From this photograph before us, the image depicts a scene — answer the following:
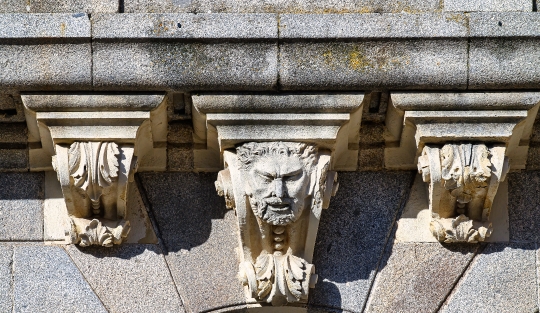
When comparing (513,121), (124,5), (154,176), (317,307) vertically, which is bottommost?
(317,307)

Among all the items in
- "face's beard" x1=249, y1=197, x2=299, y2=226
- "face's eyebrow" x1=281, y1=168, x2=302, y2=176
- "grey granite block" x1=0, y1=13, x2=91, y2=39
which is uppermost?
"grey granite block" x1=0, y1=13, x2=91, y2=39

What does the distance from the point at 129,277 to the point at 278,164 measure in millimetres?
1064

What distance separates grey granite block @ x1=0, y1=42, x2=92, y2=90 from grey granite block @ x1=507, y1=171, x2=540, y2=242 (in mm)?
2438

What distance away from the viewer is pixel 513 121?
577cm

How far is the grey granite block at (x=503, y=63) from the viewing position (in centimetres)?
568

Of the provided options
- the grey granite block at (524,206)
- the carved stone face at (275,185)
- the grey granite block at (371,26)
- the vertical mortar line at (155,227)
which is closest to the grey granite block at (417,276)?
the grey granite block at (524,206)

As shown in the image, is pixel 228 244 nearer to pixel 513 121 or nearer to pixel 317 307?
pixel 317 307

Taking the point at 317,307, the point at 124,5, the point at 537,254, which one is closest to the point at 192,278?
the point at 317,307

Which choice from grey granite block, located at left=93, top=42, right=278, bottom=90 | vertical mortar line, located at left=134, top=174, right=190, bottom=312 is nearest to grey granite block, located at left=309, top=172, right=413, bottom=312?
vertical mortar line, located at left=134, top=174, right=190, bottom=312

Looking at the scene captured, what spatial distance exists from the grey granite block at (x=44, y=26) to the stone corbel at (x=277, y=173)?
2.29 ft

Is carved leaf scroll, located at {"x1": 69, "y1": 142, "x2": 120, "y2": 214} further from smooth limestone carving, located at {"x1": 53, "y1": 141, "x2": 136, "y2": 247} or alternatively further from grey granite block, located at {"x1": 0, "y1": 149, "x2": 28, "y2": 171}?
grey granite block, located at {"x1": 0, "y1": 149, "x2": 28, "y2": 171}

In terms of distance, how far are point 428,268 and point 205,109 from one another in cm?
152

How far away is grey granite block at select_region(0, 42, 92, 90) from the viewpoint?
5.64 m

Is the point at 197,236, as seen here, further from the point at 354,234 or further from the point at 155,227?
the point at 354,234
